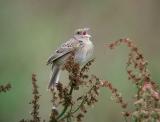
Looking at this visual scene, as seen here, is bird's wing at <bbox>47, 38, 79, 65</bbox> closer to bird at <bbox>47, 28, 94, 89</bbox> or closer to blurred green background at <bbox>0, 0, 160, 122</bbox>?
bird at <bbox>47, 28, 94, 89</bbox>

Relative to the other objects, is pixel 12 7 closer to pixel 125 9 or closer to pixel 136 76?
pixel 125 9

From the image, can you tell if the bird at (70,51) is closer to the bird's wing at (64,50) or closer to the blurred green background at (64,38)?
the bird's wing at (64,50)

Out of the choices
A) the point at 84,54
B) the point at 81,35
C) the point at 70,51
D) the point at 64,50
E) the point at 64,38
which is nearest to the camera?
the point at 70,51

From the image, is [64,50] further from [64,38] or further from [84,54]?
[64,38]

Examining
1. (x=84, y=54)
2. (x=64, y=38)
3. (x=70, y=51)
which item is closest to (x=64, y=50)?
(x=84, y=54)

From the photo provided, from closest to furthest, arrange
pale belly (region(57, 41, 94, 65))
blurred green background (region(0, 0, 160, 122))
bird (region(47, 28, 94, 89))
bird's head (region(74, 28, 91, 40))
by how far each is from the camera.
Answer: bird (region(47, 28, 94, 89))
pale belly (region(57, 41, 94, 65))
bird's head (region(74, 28, 91, 40))
blurred green background (region(0, 0, 160, 122))

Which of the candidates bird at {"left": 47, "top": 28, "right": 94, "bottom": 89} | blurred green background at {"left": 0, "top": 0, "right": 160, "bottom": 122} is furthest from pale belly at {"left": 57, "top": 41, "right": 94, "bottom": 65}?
blurred green background at {"left": 0, "top": 0, "right": 160, "bottom": 122}

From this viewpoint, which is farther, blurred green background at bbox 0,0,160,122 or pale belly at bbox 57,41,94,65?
blurred green background at bbox 0,0,160,122

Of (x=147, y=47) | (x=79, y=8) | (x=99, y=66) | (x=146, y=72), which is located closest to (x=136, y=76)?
(x=146, y=72)

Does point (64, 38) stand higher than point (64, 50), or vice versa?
point (64, 38)
